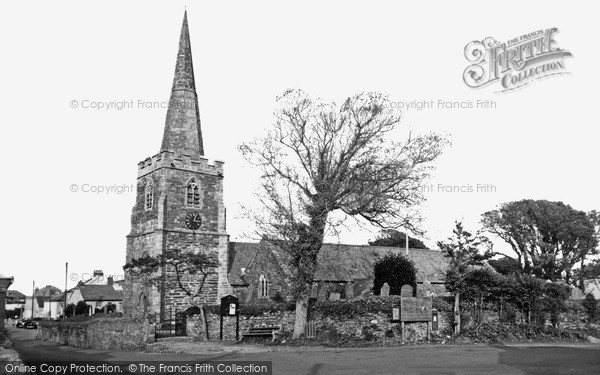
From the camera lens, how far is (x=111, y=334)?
25469 millimetres

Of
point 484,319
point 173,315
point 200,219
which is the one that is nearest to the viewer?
point 484,319

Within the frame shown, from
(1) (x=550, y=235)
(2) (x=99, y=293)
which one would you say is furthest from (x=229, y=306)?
(2) (x=99, y=293)

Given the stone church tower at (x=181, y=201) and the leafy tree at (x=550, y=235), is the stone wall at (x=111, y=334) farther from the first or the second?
the leafy tree at (x=550, y=235)

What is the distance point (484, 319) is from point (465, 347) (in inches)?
187

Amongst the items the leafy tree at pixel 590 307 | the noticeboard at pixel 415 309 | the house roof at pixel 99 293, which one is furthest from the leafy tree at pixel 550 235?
the house roof at pixel 99 293

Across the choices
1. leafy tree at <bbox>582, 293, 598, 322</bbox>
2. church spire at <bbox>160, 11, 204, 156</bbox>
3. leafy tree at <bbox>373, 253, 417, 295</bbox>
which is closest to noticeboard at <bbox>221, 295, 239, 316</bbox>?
leafy tree at <bbox>373, 253, 417, 295</bbox>

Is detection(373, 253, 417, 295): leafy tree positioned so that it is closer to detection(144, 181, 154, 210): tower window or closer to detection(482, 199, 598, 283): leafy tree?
detection(144, 181, 154, 210): tower window

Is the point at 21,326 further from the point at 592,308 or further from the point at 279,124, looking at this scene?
the point at 592,308

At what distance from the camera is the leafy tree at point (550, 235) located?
5228 cm

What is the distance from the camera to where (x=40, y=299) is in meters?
113

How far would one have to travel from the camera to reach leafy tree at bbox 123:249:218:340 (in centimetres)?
3164

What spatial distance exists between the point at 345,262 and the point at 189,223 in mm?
14802

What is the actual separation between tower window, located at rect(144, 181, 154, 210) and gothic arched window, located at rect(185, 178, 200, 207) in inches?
115

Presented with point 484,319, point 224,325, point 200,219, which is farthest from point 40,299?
point 484,319
